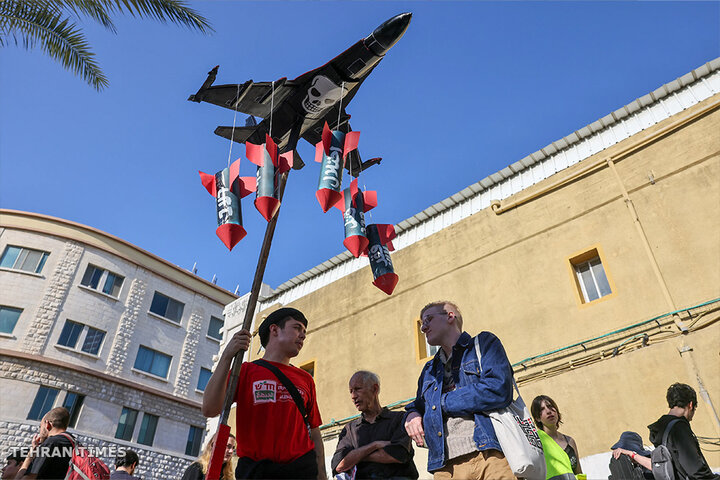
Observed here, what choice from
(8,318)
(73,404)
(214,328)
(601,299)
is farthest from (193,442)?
(601,299)

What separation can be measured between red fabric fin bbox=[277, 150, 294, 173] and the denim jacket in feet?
9.28

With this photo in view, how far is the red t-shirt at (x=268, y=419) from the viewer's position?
312 cm

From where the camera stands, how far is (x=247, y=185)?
5.65 metres

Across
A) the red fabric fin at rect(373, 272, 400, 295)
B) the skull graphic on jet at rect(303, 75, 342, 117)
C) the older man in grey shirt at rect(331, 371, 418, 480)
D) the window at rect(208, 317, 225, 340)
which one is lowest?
the older man in grey shirt at rect(331, 371, 418, 480)

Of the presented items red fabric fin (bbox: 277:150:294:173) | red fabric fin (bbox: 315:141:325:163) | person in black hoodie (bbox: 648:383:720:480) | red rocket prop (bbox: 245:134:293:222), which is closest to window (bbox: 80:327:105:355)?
red fabric fin (bbox: 315:141:325:163)

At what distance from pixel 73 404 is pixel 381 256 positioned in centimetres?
2144

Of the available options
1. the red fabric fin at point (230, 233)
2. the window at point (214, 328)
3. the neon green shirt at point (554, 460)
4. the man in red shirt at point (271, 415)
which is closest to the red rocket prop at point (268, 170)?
the red fabric fin at point (230, 233)

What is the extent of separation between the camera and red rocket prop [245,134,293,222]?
5.02 metres

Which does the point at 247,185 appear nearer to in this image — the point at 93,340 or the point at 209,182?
the point at 209,182

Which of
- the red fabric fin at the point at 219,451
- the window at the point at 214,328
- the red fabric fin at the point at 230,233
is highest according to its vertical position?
the window at the point at 214,328

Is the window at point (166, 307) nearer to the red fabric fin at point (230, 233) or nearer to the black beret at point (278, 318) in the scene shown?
the red fabric fin at point (230, 233)

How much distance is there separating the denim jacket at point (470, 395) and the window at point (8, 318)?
82.9 feet

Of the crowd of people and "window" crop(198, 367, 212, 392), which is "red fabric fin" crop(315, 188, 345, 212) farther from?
"window" crop(198, 367, 212, 392)

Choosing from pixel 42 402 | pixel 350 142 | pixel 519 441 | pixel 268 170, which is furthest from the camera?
pixel 42 402
